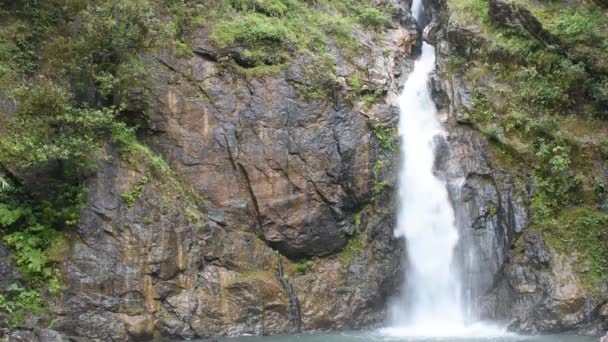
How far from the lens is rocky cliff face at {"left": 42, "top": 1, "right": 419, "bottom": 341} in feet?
43.6

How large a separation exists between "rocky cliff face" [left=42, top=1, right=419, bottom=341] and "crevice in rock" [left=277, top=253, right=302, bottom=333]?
0.10 ft

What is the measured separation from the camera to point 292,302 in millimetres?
14844

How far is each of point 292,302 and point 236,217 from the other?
2807 millimetres

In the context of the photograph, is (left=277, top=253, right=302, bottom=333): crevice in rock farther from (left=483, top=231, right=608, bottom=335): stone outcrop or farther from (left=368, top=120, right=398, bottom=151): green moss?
(left=483, top=231, right=608, bottom=335): stone outcrop

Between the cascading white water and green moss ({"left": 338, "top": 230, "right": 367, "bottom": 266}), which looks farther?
green moss ({"left": 338, "top": 230, "right": 367, "bottom": 266})

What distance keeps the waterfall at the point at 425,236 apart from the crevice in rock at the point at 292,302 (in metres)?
2.81

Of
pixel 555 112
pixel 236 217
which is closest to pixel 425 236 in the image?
pixel 555 112

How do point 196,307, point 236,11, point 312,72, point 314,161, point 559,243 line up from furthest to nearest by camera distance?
1. point 236,11
2. point 312,72
3. point 314,161
4. point 559,243
5. point 196,307

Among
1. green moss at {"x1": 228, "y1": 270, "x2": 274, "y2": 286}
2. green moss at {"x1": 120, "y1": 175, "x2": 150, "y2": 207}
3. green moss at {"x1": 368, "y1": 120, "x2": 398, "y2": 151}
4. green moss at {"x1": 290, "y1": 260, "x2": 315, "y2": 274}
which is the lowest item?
green moss at {"x1": 228, "y1": 270, "x2": 274, "y2": 286}

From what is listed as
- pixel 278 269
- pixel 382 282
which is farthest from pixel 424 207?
pixel 278 269

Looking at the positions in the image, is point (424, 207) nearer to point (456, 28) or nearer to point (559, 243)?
point (559, 243)

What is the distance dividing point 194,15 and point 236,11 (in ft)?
5.10

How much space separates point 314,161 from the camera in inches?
629

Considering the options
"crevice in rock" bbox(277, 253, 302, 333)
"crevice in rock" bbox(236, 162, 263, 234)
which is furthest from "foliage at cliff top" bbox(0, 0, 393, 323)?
"crevice in rock" bbox(277, 253, 302, 333)
